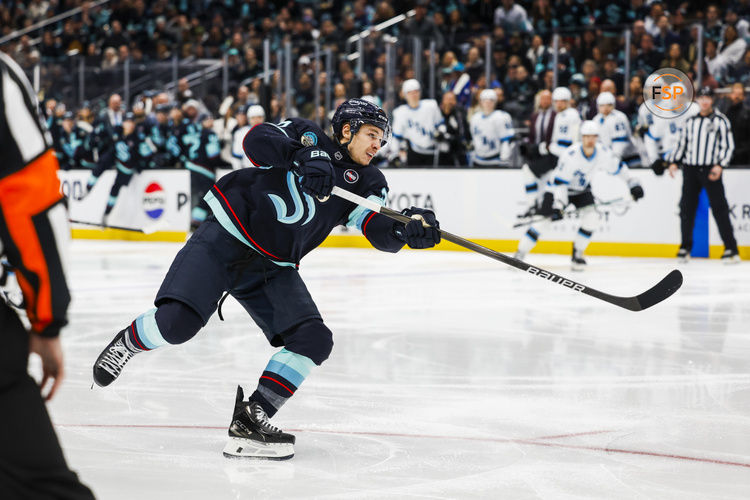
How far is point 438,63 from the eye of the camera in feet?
38.4

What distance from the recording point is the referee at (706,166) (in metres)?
9.62

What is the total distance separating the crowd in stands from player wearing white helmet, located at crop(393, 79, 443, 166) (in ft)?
0.66

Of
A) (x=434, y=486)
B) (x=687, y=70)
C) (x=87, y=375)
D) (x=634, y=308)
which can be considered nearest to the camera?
(x=434, y=486)

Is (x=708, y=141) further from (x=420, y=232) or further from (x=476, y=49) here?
(x=420, y=232)

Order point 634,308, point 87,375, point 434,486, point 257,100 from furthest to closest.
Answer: point 257,100 < point 87,375 < point 634,308 < point 434,486

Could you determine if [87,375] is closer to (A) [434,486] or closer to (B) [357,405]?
(B) [357,405]

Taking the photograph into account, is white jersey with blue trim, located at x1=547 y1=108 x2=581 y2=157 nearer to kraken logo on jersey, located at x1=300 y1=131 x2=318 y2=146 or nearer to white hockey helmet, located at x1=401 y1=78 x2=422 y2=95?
white hockey helmet, located at x1=401 y1=78 x2=422 y2=95

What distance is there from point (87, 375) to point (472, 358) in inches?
63.7

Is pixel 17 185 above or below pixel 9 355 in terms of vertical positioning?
above

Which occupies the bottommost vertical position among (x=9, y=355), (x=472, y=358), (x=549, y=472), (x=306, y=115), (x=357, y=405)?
(x=306, y=115)

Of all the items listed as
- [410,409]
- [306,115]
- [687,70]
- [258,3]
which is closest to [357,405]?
[410,409]

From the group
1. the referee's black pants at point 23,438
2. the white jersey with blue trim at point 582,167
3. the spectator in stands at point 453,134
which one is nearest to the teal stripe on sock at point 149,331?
the referee's black pants at point 23,438

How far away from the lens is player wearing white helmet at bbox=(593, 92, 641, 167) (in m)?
10.4

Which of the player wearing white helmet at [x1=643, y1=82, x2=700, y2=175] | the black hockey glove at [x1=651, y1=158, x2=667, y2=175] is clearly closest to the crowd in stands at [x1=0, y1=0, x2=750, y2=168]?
the player wearing white helmet at [x1=643, y1=82, x2=700, y2=175]
